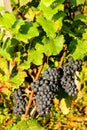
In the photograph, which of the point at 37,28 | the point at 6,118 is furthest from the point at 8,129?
the point at 37,28

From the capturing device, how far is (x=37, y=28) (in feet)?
7.95

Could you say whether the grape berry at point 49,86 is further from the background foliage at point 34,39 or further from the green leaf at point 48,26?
the green leaf at point 48,26

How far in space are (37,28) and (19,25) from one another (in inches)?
7.7

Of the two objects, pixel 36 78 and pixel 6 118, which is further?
pixel 6 118

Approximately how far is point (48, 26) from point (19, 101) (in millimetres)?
650

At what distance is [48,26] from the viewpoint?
230cm

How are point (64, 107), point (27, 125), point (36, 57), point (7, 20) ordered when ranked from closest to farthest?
point (7, 20) < point (36, 57) < point (27, 125) < point (64, 107)

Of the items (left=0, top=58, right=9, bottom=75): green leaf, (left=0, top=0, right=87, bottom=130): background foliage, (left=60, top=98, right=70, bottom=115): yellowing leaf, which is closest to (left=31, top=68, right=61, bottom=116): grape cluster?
(left=0, top=0, right=87, bottom=130): background foliage

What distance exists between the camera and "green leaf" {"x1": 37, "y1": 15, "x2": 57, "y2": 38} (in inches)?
90.5

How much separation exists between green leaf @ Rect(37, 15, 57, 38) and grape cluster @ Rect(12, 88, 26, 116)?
538 millimetres

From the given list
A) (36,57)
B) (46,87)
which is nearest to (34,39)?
(36,57)

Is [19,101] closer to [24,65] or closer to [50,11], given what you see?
[24,65]

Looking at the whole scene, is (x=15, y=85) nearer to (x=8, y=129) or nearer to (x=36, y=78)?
(x=36, y=78)

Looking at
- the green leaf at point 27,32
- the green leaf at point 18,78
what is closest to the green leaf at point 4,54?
the green leaf at point 18,78
